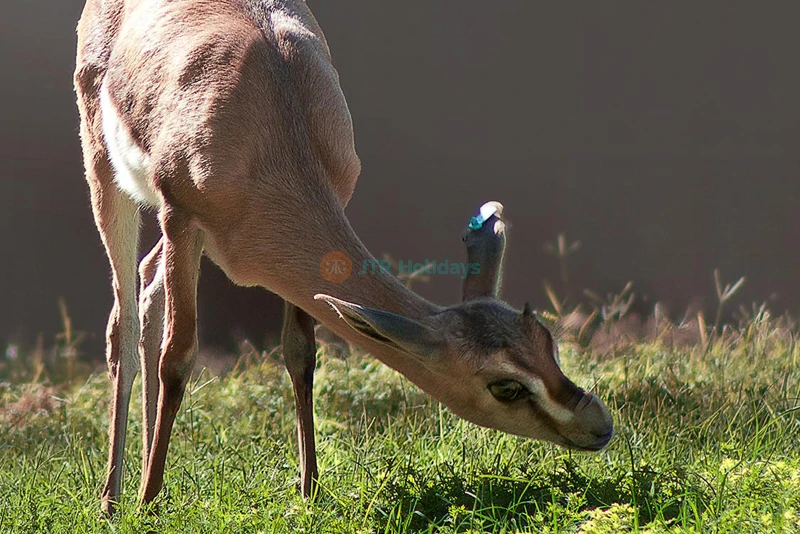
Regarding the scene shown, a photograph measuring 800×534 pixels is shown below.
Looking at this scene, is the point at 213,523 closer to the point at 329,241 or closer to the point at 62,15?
the point at 329,241

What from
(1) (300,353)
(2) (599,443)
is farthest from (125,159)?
(2) (599,443)

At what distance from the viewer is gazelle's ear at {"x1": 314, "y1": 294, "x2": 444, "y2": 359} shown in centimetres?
316

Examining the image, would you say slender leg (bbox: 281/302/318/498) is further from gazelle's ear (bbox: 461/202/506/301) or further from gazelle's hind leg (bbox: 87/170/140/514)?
gazelle's ear (bbox: 461/202/506/301)

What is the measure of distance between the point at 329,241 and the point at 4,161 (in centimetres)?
498

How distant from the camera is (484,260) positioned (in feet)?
12.5

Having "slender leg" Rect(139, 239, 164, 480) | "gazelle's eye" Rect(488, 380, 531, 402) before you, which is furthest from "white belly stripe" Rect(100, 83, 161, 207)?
"gazelle's eye" Rect(488, 380, 531, 402)

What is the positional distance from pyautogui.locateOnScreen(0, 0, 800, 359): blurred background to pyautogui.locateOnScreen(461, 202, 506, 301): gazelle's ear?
3.75 metres

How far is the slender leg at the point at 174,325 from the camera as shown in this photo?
12.7 ft

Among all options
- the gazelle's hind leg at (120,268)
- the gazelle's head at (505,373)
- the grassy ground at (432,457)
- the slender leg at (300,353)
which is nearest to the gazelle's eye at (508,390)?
the gazelle's head at (505,373)

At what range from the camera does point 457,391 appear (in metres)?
3.57

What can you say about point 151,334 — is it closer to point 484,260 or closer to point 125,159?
point 125,159

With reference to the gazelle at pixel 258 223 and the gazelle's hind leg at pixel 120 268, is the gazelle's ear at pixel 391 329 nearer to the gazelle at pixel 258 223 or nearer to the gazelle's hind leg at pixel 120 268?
the gazelle at pixel 258 223

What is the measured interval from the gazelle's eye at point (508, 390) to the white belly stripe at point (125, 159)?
62.9 inches

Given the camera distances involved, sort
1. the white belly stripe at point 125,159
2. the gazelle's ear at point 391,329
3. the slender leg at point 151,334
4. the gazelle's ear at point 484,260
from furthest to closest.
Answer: the slender leg at point 151,334 < the white belly stripe at point 125,159 < the gazelle's ear at point 484,260 < the gazelle's ear at point 391,329
